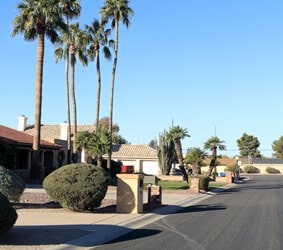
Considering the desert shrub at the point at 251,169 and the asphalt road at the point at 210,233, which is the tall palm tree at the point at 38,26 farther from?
the desert shrub at the point at 251,169

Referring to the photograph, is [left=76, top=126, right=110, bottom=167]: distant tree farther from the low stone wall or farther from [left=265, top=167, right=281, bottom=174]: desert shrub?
[left=265, top=167, right=281, bottom=174]: desert shrub

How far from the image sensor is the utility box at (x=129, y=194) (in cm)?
1761

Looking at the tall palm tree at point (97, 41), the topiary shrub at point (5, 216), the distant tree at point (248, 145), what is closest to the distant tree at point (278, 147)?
the distant tree at point (248, 145)

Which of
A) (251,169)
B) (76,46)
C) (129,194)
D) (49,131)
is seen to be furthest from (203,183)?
(251,169)

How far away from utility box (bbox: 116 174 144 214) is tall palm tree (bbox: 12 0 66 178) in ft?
55.1

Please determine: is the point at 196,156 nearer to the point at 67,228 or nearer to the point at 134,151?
the point at 134,151

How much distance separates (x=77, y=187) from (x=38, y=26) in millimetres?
20716

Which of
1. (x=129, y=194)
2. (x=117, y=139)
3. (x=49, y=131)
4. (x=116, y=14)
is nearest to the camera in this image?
(x=129, y=194)

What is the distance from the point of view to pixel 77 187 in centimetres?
1648

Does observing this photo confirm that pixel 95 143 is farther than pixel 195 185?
Yes

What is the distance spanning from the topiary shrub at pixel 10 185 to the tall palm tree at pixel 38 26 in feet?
54.2

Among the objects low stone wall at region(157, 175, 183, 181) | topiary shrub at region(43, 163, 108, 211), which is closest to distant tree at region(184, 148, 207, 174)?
low stone wall at region(157, 175, 183, 181)

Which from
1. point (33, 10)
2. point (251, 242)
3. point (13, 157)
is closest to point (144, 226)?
point (251, 242)

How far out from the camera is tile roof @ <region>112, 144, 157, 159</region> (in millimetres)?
66312
